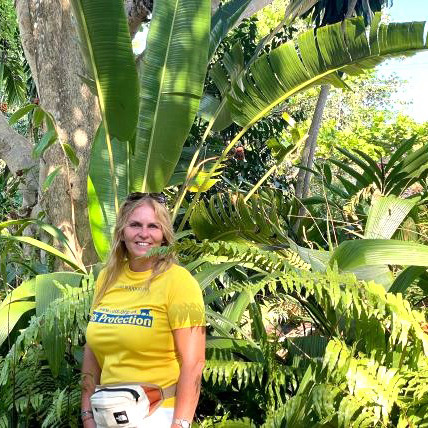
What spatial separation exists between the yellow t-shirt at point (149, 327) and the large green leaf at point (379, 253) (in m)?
0.78

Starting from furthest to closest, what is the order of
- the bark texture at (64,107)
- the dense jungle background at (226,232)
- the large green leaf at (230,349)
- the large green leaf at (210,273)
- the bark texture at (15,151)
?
1. the bark texture at (15,151)
2. the bark texture at (64,107)
3. the large green leaf at (210,273)
4. the large green leaf at (230,349)
5. the dense jungle background at (226,232)

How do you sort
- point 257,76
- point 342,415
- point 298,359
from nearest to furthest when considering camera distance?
point 342,415
point 298,359
point 257,76

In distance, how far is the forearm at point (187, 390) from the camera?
205 cm

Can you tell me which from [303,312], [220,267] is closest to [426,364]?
[220,267]

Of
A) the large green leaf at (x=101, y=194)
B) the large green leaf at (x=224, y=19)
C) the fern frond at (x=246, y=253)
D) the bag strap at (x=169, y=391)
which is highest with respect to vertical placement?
the large green leaf at (x=224, y=19)

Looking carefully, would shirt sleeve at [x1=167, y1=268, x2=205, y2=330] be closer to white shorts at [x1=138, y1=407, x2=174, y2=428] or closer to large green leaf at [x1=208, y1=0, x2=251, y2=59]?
white shorts at [x1=138, y1=407, x2=174, y2=428]

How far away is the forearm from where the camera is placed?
2.05m

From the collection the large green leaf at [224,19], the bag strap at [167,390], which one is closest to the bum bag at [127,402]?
the bag strap at [167,390]

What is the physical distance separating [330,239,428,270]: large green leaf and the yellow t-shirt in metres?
0.78

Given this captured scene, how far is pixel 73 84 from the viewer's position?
4688 millimetres

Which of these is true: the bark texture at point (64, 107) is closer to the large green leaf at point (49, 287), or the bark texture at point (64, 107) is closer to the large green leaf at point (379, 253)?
the large green leaf at point (49, 287)

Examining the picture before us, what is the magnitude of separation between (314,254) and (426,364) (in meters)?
0.79

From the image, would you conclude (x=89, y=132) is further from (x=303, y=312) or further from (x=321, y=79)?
(x=303, y=312)

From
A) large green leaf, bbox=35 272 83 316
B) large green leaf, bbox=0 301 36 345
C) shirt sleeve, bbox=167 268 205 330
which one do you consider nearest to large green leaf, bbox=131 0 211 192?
large green leaf, bbox=35 272 83 316
